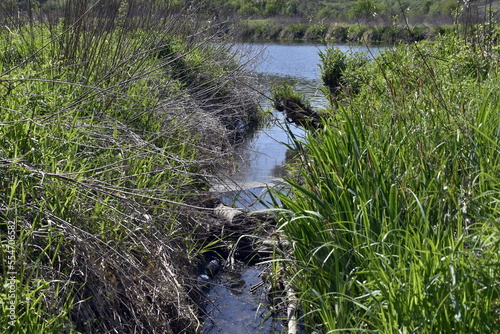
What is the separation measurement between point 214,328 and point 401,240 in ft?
6.02

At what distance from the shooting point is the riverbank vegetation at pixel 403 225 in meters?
2.50

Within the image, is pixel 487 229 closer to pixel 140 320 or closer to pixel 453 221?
pixel 453 221

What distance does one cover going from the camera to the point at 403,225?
10.6 feet

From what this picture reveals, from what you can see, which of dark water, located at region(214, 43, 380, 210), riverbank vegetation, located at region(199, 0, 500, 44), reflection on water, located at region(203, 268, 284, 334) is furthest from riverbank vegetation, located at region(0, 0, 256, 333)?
riverbank vegetation, located at region(199, 0, 500, 44)

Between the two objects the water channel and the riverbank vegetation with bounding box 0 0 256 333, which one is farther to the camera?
the water channel

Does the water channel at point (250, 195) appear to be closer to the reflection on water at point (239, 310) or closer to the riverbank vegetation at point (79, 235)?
the reflection on water at point (239, 310)

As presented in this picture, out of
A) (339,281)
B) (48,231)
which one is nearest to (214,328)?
(339,281)

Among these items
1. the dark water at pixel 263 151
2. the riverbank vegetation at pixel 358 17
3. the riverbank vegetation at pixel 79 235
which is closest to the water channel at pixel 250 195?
the dark water at pixel 263 151

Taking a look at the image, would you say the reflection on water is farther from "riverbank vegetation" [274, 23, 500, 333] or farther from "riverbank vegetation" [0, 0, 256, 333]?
"riverbank vegetation" [274, 23, 500, 333]

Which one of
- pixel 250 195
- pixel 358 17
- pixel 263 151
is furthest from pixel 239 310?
pixel 263 151

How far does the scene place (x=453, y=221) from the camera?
10.7 feet

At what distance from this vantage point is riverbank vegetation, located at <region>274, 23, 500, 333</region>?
250 cm

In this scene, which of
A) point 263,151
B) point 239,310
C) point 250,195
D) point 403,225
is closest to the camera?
point 403,225

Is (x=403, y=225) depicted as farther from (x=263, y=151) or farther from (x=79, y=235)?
(x=263, y=151)
